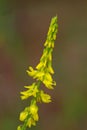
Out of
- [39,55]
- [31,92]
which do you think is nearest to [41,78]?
[31,92]

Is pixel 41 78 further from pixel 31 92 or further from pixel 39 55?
pixel 39 55

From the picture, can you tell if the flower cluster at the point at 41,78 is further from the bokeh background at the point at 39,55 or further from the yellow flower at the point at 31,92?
the bokeh background at the point at 39,55

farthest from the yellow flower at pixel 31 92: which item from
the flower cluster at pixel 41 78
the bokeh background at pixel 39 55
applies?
the bokeh background at pixel 39 55

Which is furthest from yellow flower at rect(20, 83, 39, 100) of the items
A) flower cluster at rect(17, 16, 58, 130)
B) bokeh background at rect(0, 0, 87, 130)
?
bokeh background at rect(0, 0, 87, 130)

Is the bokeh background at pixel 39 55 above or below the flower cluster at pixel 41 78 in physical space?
above

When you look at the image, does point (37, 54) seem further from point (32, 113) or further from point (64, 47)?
point (32, 113)

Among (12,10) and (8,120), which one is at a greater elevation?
(12,10)

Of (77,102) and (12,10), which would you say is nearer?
(77,102)

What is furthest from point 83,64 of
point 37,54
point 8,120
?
point 8,120
